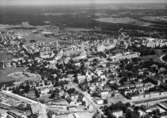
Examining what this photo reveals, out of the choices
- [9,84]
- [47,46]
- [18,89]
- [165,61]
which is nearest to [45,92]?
[18,89]

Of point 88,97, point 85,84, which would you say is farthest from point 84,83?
point 88,97

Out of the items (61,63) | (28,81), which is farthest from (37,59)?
(28,81)

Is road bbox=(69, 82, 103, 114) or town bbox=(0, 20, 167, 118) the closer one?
town bbox=(0, 20, 167, 118)

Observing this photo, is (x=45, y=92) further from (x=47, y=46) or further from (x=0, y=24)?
(x=0, y=24)

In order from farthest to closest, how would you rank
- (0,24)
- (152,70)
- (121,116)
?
(0,24) → (152,70) → (121,116)

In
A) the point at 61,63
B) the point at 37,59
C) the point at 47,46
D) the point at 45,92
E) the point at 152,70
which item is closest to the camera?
the point at 45,92

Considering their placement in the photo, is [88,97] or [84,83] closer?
[88,97]

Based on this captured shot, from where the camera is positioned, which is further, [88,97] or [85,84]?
[85,84]

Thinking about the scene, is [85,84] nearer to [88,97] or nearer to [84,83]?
[84,83]

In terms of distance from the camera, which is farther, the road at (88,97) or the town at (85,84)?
the road at (88,97)

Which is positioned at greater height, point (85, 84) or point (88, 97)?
point (85, 84)

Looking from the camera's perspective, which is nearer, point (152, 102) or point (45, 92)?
point (152, 102)
